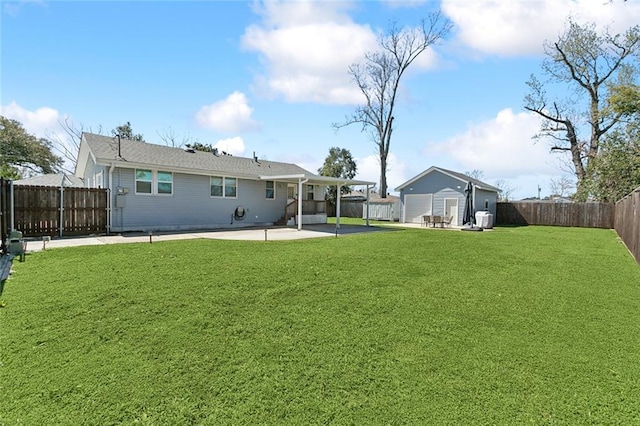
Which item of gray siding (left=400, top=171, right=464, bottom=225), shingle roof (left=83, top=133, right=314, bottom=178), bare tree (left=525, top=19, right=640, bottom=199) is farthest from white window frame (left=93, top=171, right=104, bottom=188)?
bare tree (left=525, top=19, right=640, bottom=199)

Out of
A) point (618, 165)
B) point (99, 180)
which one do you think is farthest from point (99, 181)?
point (618, 165)

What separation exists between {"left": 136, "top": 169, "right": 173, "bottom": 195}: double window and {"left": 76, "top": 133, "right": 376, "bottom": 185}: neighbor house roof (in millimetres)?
343

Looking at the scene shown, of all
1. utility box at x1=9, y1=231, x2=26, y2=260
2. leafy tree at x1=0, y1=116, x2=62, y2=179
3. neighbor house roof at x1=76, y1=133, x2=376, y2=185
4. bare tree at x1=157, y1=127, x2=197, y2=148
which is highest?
bare tree at x1=157, y1=127, x2=197, y2=148

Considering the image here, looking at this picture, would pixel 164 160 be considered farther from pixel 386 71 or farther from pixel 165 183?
pixel 386 71

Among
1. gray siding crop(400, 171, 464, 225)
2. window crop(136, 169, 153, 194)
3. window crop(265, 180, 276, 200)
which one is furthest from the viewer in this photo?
gray siding crop(400, 171, 464, 225)

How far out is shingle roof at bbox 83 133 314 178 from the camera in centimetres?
1264

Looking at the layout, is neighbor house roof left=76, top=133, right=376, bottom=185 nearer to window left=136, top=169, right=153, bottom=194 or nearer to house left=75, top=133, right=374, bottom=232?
house left=75, top=133, right=374, bottom=232

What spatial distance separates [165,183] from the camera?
13.6 meters

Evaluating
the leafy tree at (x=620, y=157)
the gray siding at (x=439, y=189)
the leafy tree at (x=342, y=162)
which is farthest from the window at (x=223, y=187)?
the leafy tree at (x=342, y=162)

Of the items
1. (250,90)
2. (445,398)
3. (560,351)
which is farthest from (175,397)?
(250,90)

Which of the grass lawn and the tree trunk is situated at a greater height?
the tree trunk

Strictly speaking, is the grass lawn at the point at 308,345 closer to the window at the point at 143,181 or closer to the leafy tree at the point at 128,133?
the window at the point at 143,181

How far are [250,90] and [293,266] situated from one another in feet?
48.9

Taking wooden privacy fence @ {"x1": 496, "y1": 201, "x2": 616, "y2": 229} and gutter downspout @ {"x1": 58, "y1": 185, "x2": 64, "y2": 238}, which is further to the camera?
wooden privacy fence @ {"x1": 496, "y1": 201, "x2": 616, "y2": 229}
